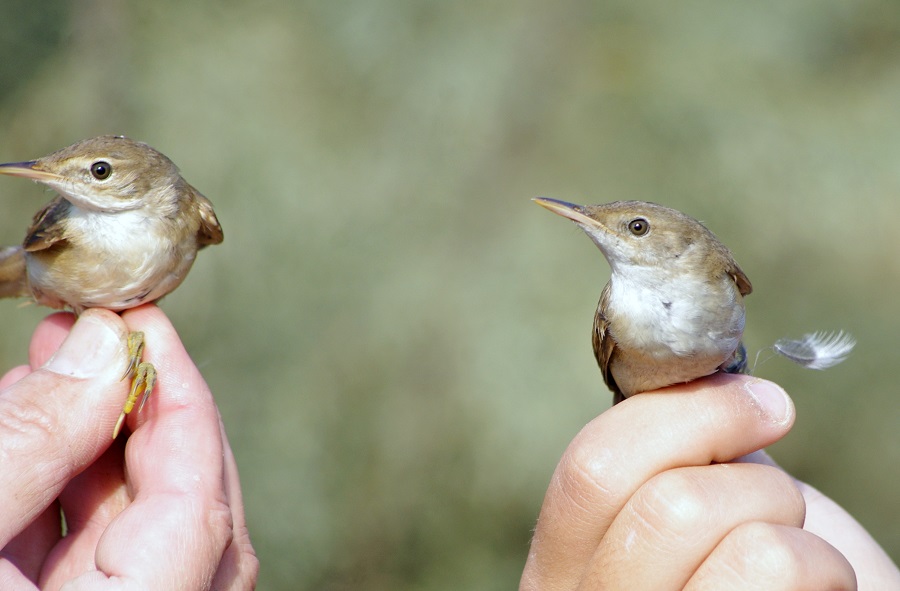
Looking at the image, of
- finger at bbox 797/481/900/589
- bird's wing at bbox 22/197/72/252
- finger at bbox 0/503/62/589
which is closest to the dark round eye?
bird's wing at bbox 22/197/72/252

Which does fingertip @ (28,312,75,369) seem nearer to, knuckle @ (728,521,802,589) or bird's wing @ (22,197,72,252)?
bird's wing @ (22,197,72,252)

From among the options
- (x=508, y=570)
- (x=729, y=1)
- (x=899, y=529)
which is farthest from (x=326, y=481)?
(x=729, y=1)

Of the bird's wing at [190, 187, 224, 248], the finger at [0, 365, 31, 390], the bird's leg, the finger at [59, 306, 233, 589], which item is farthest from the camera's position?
the bird's wing at [190, 187, 224, 248]

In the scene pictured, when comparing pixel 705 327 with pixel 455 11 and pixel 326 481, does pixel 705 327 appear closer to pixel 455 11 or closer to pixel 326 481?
pixel 326 481

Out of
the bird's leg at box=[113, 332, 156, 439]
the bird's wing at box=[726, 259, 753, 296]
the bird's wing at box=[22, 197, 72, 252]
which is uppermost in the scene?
the bird's wing at box=[726, 259, 753, 296]

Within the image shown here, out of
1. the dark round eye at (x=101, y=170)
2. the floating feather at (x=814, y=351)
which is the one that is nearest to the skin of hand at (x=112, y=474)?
the dark round eye at (x=101, y=170)

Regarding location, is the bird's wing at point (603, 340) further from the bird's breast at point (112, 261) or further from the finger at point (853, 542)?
the bird's breast at point (112, 261)

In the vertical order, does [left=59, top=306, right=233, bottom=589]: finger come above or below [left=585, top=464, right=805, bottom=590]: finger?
below

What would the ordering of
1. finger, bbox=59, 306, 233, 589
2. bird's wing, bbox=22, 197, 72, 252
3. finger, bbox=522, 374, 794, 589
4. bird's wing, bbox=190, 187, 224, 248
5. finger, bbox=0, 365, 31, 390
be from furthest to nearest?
bird's wing, bbox=190, 187, 224, 248 < finger, bbox=0, 365, 31, 390 < bird's wing, bbox=22, 197, 72, 252 < finger, bbox=522, 374, 794, 589 < finger, bbox=59, 306, 233, 589
